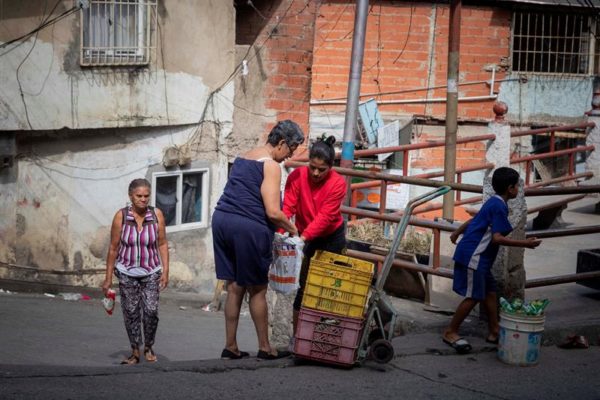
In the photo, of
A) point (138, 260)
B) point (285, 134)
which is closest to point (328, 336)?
point (285, 134)

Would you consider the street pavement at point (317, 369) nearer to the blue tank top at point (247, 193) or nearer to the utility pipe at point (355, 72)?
the blue tank top at point (247, 193)

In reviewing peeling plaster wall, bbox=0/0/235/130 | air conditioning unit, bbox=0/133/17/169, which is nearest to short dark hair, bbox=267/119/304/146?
peeling plaster wall, bbox=0/0/235/130

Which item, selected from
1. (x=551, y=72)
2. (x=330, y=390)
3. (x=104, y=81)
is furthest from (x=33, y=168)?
(x=551, y=72)

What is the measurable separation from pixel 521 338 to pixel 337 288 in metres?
1.48

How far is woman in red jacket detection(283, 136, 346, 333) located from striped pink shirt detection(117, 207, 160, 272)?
3.54 feet

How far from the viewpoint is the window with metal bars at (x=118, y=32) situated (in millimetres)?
13383

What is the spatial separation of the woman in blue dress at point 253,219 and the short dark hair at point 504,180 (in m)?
1.53

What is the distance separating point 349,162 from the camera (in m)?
10.8

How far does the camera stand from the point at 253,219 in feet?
21.5

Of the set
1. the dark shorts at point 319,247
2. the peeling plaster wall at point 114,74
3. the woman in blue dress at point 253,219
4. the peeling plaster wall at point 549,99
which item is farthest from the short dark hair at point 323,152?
the peeling plaster wall at point 549,99

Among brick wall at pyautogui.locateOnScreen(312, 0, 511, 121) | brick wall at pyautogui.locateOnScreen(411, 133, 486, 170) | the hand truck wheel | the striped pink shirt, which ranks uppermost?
brick wall at pyautogui.locateOnScreen(312, 0, 511, 121)

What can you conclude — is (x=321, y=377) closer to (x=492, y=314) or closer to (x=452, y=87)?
(x=492, y=314)

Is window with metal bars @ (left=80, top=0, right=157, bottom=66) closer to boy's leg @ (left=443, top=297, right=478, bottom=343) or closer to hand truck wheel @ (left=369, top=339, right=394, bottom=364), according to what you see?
boy's leg @ (left=443, top=297, right=478, bottom=343)

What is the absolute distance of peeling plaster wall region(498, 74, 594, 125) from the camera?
21.9 metres
